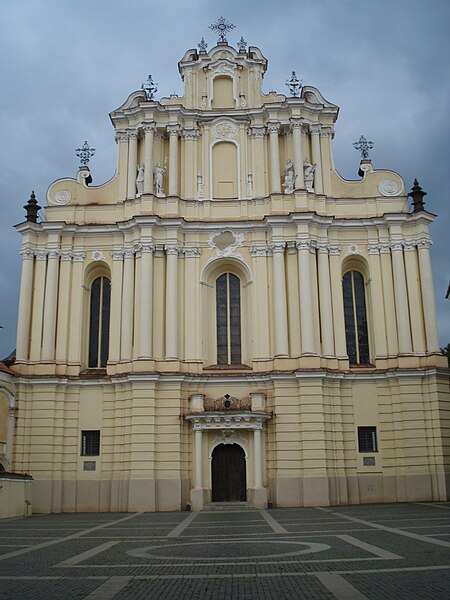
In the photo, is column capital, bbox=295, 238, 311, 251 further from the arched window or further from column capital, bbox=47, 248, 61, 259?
column capital, bbox=47, 248, 61, 259

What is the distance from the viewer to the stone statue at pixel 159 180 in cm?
3694

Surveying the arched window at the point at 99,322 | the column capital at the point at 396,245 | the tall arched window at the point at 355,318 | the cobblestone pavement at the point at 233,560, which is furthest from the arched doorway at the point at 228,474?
the column capital at the point at 396,245

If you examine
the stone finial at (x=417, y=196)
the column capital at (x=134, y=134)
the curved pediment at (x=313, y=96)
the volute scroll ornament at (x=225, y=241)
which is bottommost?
the volute scroll ornament at (x=225, y=241)

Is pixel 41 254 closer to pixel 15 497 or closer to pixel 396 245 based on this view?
pixel 15 497

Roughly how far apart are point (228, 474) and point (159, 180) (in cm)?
1602

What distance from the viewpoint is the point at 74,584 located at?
11234 mm

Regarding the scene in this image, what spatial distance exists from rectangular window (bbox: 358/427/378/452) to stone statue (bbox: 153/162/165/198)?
53.5 feet

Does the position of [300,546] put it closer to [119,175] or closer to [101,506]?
[101,506]

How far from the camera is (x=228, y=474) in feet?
109

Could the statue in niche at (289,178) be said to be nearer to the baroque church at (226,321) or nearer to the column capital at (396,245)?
the baroque church at (226,321)

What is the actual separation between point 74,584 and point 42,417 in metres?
23.8

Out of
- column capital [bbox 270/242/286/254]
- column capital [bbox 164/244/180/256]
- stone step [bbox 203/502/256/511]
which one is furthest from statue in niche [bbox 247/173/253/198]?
stone step [bbox 203/502/256/511]

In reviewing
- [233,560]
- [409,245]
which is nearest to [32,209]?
[409,245]

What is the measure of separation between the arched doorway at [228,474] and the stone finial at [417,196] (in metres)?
16.1
